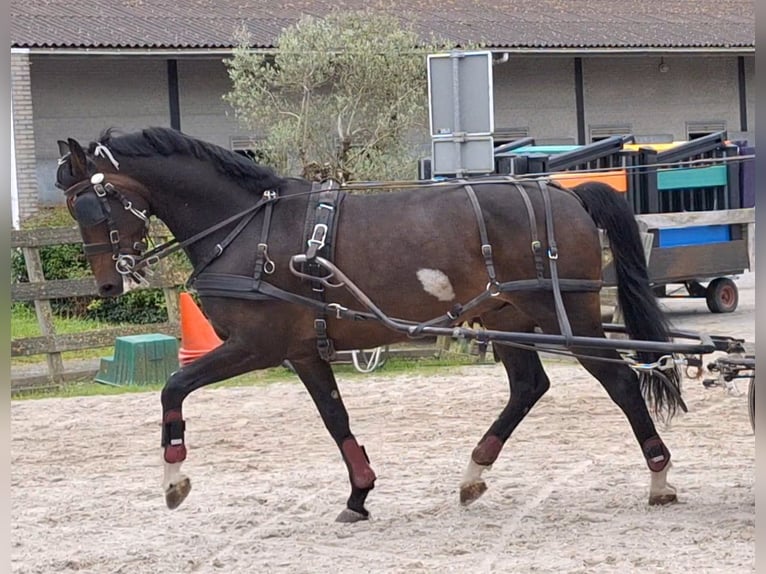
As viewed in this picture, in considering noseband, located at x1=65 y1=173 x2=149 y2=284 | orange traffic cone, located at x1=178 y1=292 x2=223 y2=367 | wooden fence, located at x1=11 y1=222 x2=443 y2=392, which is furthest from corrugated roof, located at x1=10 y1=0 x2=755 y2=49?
noseband, located at x1=65 y1=173 x2=149 y2=284

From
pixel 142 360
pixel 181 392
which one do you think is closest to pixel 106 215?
pixel 181 392

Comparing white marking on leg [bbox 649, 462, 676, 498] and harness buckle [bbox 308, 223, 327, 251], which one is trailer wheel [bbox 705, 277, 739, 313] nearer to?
white marking on leg [bbox 649, 462, 676, 498]

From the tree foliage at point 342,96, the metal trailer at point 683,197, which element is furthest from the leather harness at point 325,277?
the tree foliage at point 342,96

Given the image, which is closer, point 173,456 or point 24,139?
point 173,456

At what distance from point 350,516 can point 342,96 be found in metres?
11.2

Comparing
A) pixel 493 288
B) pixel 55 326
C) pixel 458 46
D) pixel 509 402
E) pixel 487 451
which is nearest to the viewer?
pixel 493 288

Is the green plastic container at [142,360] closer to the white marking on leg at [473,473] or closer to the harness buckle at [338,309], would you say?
the white marking on leg at [473,473]

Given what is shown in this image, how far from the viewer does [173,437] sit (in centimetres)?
576

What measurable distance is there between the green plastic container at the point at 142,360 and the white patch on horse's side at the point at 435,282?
5.27 meters

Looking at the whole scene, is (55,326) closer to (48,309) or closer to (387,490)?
(48,309)

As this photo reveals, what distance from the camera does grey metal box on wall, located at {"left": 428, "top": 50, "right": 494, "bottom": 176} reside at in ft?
30.3

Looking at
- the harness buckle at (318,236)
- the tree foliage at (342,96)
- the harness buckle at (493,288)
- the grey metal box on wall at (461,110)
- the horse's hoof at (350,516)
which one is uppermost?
the tree foliage at (342,96)

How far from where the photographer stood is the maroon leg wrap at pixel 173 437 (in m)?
5.74

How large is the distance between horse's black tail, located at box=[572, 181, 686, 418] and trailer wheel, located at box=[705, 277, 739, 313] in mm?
8723
